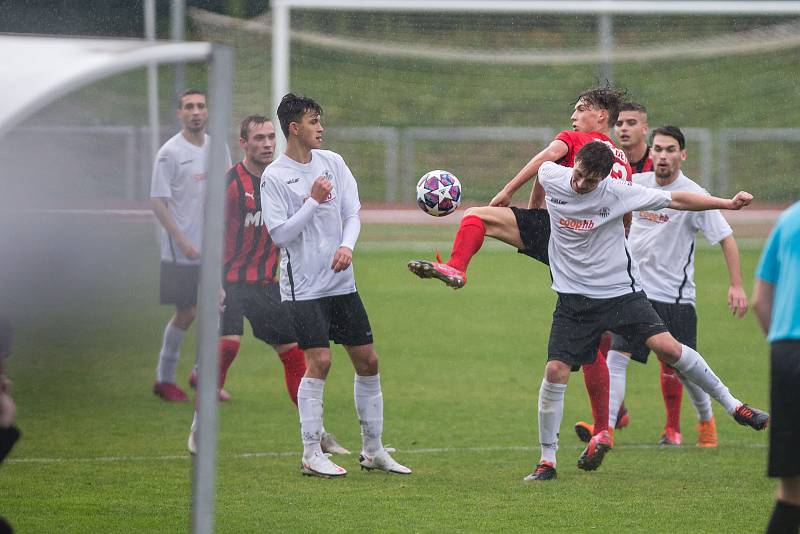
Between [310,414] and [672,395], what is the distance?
283 centimetres

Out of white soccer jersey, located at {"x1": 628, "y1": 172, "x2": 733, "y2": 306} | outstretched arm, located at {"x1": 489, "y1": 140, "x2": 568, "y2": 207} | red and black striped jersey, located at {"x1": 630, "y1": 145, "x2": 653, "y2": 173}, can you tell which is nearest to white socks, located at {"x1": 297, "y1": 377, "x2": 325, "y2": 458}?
outstretched arm, located at {"x1": 489, "y1": 140, "x2": 568, "y2": 207}

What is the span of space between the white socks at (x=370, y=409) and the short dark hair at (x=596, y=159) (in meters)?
1.76

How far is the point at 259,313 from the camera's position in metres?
8.15

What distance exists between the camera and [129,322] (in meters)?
5.16

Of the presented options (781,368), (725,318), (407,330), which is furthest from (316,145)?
(725,318)

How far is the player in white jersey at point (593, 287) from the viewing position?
6633mm

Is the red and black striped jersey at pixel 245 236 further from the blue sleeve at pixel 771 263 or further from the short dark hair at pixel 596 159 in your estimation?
the blue sleeve at pixel 771 263

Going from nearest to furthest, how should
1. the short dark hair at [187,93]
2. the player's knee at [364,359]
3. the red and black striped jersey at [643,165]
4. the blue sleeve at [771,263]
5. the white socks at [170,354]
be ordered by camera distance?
the blue sleeve at [771,263] → the short dark hair at [187,93] → the player's knee at [364,359] → the red and black striped jersey at [643,165] → the white socks at [170,354]

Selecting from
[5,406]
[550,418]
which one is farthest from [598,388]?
[5,406]

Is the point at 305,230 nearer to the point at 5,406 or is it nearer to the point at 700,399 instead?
the point at 5,406

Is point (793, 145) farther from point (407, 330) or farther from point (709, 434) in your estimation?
point (709, 434)

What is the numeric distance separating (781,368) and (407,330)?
10335mm

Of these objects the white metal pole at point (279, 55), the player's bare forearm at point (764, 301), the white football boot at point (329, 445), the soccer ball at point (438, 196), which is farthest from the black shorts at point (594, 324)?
the white metal pole at point (279, 55)

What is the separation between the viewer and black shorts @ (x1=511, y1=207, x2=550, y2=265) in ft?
23.4
